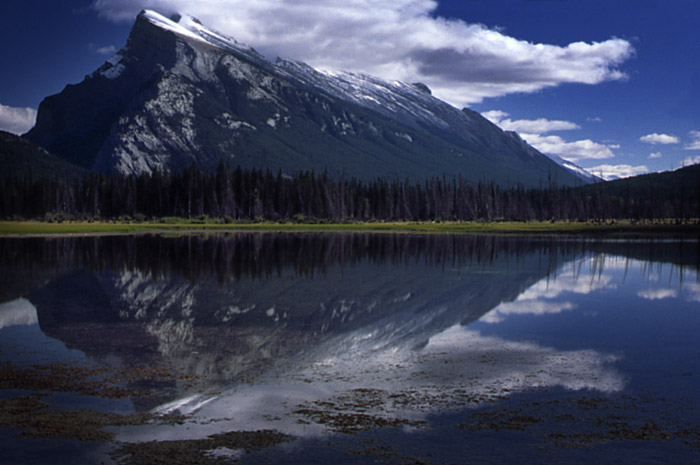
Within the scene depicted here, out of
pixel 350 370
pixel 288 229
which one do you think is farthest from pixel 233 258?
pixel 288 229

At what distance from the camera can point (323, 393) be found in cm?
1430

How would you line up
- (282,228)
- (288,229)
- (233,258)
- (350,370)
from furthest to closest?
(282,228)
(288,229)
(233,258)
(350,370)

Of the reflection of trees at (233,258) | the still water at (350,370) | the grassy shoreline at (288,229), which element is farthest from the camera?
the grassy shoreline at (288,229)

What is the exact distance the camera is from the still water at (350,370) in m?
11.1

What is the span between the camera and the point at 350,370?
650 inches

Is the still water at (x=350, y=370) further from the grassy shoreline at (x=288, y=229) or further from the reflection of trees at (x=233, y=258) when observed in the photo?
the grassy shoreline at (x=288, y=229)

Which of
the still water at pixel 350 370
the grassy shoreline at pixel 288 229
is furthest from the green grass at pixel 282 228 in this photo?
the still water at pixel 350 370

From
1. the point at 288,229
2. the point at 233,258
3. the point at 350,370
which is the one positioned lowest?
the point at 350,370

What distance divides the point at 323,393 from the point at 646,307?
19832mm

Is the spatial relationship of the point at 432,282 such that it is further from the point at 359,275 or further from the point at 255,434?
the point at 255,434

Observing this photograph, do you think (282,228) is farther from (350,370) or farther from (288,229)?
(350,370)

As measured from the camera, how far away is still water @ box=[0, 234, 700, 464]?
1115 centimetres

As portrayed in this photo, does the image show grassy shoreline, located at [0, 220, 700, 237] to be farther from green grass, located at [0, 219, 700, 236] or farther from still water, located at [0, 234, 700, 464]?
still water, located at [0, 234, 700, 464]

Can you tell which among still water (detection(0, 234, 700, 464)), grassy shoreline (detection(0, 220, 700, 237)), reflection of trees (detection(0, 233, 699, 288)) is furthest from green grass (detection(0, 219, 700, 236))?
still water (detection(0, 234, 700, 464))
